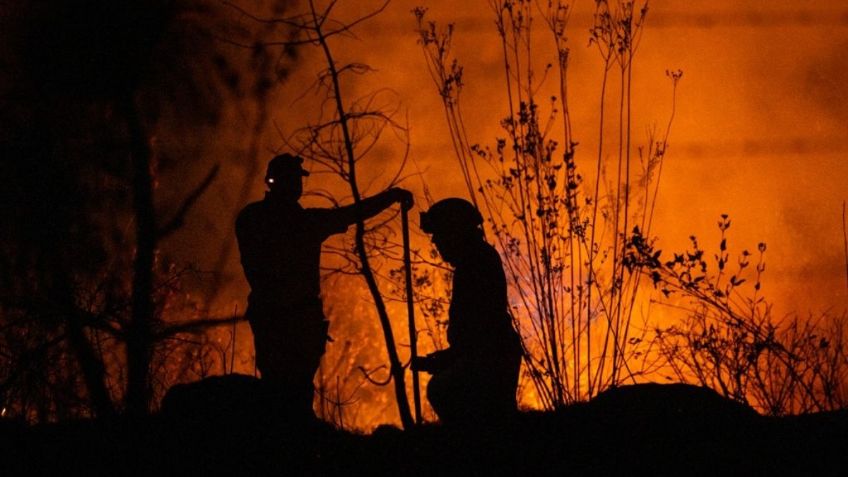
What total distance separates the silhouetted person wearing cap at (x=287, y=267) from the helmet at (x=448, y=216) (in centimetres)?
135

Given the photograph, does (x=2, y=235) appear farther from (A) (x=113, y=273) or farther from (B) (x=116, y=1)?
(B) (x=116, y=1)

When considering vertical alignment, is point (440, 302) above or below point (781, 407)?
above

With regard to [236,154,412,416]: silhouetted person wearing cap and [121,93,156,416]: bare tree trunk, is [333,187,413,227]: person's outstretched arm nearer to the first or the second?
[236,154,412,416]: silhouetted person wearing cap

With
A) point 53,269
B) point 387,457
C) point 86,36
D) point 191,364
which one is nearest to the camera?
point 387,457

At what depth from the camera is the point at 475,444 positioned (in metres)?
5.95

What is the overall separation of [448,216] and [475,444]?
134 cm

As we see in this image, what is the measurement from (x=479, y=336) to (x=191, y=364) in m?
4.86

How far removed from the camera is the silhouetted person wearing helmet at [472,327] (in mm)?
5734

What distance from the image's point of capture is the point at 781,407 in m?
8.05

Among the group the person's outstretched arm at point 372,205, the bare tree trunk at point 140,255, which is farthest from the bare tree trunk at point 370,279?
the bare tree trunk at point 140,255

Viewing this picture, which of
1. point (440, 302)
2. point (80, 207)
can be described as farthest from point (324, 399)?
point (80, 207)

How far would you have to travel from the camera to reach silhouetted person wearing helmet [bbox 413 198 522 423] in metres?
5.73

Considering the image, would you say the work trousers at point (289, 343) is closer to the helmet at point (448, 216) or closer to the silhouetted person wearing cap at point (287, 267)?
the silhouetted person wearing cap at point (287, 267)

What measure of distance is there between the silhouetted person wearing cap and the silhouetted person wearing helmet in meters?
1.38
